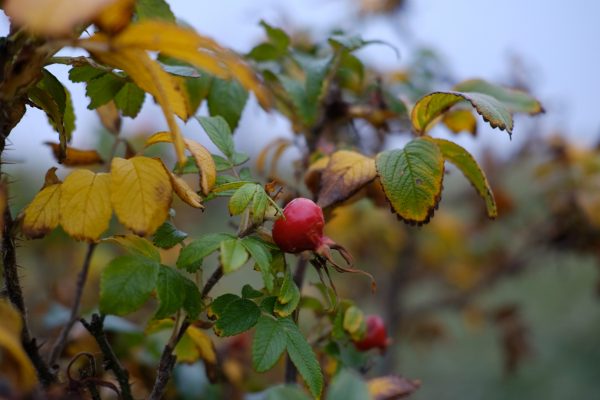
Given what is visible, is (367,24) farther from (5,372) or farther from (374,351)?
(5,372)

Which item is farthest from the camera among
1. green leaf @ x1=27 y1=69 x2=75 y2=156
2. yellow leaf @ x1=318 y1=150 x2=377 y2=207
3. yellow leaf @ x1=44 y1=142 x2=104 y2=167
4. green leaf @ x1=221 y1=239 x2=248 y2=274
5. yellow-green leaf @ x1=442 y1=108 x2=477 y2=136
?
yellow-green leaf @ x1=442 y1=108 x2=477 y2=136

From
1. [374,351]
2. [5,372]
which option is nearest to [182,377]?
[374,351]

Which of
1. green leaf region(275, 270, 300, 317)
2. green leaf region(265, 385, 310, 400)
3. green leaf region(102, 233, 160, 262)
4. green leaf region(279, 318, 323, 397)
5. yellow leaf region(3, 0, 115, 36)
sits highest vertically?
yellow leaf region(3, 0, 115, 36)

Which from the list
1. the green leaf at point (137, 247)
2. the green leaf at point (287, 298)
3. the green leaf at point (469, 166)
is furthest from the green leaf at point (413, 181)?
the green leaf at point (137, 247)

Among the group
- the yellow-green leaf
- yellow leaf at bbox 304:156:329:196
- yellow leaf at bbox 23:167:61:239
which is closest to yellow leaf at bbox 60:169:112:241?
yellow leaf at bbox 23:167:61:239

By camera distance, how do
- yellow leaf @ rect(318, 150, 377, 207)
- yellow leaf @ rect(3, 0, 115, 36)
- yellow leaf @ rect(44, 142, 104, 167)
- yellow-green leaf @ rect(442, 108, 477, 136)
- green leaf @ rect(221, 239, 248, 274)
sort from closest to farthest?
yellow leaf @ rect(3, 0, 115, 36), green leaf @ rect(221, 239, 248, 274), yellow leaf @ rect(318, 150, 377, 207), yellow leaf @ rect(44, 142, 104, 167), yellow-green leaf @ rect(442, 108, 477, 136)

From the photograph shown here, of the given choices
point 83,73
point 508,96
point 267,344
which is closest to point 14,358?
point 267,344

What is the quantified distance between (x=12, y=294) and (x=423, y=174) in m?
0.46

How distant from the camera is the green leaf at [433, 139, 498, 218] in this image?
0.74 meters

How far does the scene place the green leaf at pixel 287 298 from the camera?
0.62 meters

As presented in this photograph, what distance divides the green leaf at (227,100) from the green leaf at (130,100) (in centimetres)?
15

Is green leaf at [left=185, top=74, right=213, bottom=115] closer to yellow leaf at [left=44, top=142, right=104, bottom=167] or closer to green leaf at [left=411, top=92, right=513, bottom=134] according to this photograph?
yellow leaf at [left=44, top=142, right=104, bottom=167]

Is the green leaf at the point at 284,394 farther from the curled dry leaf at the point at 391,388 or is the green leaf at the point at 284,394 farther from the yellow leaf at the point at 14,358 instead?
the curled dry leaf at the point at 391,388

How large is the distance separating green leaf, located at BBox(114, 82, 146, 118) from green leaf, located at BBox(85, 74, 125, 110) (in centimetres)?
4
